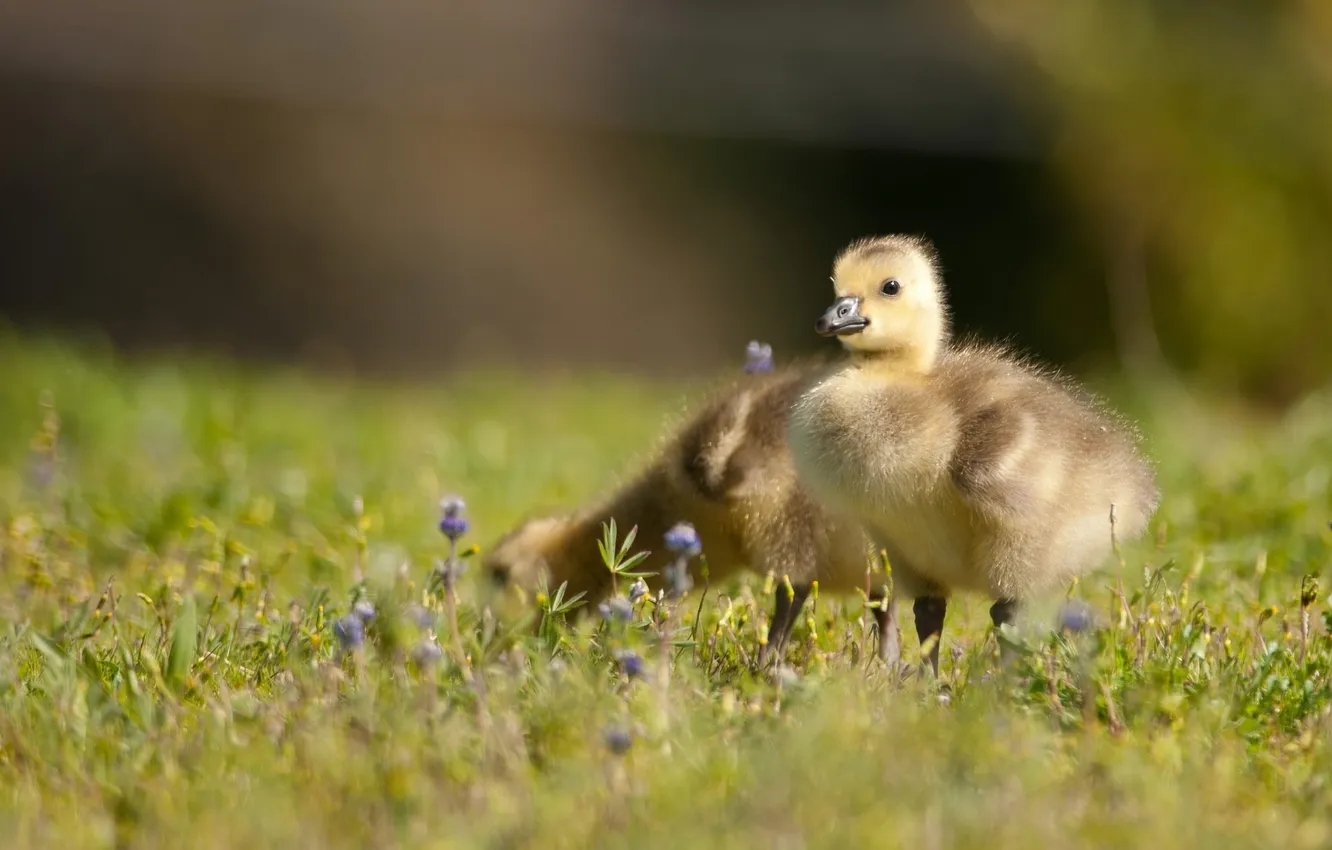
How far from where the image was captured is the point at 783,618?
12.3ft

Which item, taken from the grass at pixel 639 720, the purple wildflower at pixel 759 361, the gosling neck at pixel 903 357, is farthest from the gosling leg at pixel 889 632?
the purple wildflower at pixel 759 361

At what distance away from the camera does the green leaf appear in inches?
125

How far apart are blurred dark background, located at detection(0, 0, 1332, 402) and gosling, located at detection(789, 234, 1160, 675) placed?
19.4ft

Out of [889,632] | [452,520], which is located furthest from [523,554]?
[452,520]

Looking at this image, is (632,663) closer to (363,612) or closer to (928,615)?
(363,612)

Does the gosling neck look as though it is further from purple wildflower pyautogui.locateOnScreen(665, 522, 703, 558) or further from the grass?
purple wildflower pyautogui.locateOnScreen(665, 522, 703, 558)

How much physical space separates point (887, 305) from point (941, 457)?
38 centimetres

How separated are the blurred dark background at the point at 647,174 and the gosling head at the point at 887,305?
593 centimetres

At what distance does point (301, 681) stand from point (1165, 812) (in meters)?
1.44

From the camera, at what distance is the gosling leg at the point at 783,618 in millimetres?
3414

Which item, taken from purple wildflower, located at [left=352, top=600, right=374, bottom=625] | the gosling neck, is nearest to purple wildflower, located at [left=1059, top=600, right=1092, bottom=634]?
the gosling neck

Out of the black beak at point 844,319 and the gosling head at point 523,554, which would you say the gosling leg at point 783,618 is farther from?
the gosling head at point 523,554

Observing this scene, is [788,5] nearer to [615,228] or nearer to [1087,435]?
[615,228]

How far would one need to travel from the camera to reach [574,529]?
4.57 metres
